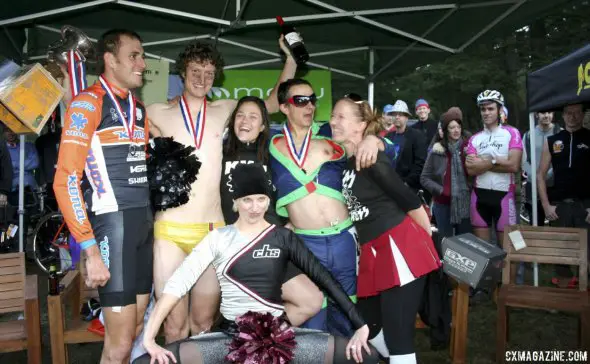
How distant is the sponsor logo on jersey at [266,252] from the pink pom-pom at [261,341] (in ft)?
1.25

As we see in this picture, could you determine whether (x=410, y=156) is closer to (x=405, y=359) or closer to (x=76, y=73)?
(x=405, y=359)

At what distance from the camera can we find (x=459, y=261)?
3705mm

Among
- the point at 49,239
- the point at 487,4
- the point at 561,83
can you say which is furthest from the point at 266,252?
the point at 49,239

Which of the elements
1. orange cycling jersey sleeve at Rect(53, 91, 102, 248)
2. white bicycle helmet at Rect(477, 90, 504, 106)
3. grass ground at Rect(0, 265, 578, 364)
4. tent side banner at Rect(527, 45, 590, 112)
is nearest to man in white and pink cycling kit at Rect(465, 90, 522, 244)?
white bicycle helmet at Rect(477, 90, 504, 106)

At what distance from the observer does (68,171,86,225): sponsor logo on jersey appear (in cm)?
288

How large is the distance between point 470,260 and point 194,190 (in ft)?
6.45

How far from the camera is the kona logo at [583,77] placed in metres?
4.43

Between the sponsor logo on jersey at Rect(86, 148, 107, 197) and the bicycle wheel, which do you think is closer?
the sponsor logo on jersey at Rect(86, 148, 107, 197)

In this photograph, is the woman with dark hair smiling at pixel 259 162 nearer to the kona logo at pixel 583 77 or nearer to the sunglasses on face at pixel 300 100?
the sunglasses on face at pixel 300 100

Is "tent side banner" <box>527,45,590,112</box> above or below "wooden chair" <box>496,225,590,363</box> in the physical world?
above

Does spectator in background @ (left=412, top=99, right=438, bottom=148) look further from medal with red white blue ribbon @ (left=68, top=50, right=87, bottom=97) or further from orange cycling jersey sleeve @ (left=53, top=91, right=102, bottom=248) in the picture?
orange cycling jersey sleeve @ (left=53, top=91, right=102, bottom=248)

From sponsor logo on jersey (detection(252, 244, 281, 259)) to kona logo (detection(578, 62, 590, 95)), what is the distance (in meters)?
3.18

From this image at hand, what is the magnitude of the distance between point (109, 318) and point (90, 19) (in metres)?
5.20

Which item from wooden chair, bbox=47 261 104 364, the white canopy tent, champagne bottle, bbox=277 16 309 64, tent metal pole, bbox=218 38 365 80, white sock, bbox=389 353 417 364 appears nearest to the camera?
white sock, bbox=389 353 417 364
